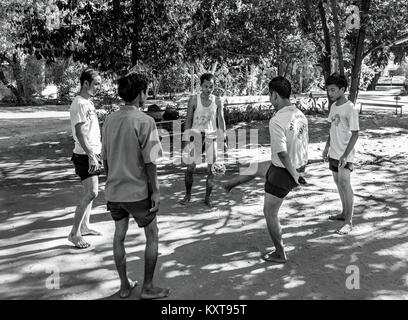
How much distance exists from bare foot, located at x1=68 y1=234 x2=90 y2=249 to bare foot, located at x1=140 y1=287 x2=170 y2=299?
53.4 inches

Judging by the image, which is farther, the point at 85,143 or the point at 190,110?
the point at 190,110

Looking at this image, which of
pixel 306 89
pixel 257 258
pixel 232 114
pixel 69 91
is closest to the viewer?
pixel 257 258

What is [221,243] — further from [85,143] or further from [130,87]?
[130,87]

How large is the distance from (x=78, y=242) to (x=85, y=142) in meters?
1.10

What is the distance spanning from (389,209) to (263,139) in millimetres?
6375

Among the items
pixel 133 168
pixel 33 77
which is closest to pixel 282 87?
pixel 133 168

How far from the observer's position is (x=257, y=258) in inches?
187

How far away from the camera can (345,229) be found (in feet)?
17.9

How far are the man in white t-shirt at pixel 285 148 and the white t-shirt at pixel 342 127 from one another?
3.44 ft

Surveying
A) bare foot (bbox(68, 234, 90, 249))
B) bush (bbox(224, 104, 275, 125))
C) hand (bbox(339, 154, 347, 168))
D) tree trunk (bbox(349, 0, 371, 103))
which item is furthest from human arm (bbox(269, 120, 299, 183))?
bush (bbox(224, 104, 275, 125))

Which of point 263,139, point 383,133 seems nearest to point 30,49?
point 263,139

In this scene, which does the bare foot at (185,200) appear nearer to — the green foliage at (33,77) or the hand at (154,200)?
the hand at (154,200)

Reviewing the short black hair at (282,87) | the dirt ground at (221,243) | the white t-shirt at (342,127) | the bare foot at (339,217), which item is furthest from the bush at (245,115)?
the short black hair at (282,87)
